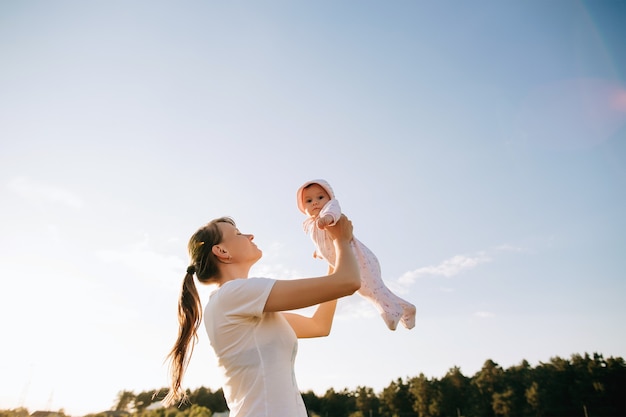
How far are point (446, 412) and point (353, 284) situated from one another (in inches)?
2433

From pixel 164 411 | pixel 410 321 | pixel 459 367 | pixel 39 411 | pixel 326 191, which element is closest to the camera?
pixel 410 321

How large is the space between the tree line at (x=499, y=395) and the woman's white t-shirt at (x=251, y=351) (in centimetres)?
4461

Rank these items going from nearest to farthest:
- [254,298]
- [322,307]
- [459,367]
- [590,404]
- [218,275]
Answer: [254,298]
[218,275]
[322,307]
[590,404]
[459,367]

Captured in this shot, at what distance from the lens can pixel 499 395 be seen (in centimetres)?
5056

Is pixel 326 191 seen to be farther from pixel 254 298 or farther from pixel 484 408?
pixel 484 408

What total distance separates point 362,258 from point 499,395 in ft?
191

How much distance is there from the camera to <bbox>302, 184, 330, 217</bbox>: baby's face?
3.92 m

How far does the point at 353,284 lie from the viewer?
7.00 feet

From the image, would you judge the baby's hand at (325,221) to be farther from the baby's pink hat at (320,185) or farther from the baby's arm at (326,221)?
the baby's pink hat at (320,185)

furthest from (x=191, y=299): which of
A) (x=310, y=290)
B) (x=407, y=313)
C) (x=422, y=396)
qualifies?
(x=422, y=396)

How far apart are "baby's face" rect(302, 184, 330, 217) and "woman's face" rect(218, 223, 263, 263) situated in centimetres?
119

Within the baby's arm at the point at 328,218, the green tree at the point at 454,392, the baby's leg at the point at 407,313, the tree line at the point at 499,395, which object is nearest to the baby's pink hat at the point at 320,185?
the baby's arm at the point at 328,218

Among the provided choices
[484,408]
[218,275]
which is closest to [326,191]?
[218,275]

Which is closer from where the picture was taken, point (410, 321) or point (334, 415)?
point (410, 321)
